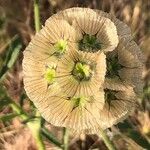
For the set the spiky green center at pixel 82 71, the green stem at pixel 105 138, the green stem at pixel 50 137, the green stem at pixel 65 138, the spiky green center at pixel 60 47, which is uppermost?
the spiky green center at pixel 60 47

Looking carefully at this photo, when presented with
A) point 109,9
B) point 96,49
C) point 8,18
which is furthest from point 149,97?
point 96,49

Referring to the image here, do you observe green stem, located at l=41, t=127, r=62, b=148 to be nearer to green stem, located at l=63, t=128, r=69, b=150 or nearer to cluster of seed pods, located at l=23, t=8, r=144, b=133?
green stem, located at l=63, t=128, r=69, b=150

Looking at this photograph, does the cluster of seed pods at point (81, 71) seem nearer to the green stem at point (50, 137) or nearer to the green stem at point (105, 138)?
the green stem at point (105, 138)

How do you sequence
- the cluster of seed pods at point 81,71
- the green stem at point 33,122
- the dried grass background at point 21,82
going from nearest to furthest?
1. the cluster of seed pods at point 81,71
2. the green stem at point 33,122
3. the dried grass background at point 21,82

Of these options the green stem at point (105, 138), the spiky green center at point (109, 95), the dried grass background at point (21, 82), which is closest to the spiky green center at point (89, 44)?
the spiky green center at point (109, 95)

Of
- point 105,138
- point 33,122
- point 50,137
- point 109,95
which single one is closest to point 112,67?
point 109,95

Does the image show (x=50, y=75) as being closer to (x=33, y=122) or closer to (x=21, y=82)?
(x=33, y=122)
